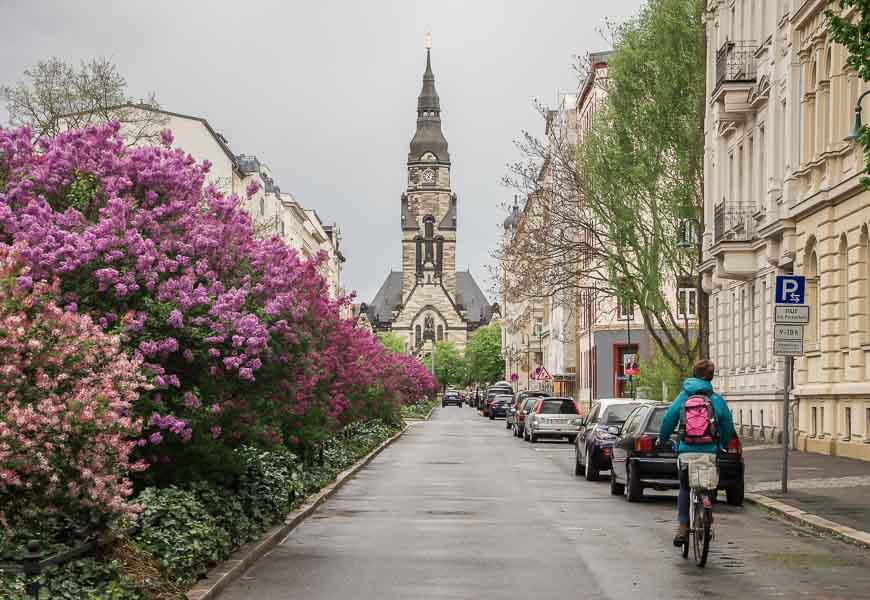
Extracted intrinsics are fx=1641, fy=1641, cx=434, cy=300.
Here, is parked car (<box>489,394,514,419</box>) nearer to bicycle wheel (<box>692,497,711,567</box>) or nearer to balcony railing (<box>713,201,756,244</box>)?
balcony railing (<box>713,201,756,244</box>)

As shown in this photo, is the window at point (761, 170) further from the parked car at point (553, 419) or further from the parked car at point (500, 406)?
the parked car at point (500, 406)

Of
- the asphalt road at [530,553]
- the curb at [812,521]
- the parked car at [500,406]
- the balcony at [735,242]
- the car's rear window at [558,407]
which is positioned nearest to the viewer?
the asphalt road at [530,553]

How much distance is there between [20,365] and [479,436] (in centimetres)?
5057

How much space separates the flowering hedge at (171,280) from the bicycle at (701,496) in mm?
3883

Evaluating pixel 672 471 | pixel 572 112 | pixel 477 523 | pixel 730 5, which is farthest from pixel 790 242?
pixel 572 112

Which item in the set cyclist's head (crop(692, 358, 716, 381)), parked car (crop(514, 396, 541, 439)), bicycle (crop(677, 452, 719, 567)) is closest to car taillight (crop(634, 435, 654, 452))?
cyclist's head (crop(692, 358, 716, 381))

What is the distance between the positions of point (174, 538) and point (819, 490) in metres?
13.6

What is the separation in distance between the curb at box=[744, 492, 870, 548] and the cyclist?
92.2 inches

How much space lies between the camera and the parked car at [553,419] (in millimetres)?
51781

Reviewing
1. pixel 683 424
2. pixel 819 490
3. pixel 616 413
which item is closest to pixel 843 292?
pixel 616 413

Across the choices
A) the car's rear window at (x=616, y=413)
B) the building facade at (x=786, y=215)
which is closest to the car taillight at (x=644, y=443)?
the car's rear window at (x=616, y=413)

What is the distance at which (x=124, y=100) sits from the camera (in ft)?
176

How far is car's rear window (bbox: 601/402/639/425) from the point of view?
1143 inches

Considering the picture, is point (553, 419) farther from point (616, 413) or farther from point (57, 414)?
point (57, 414)
